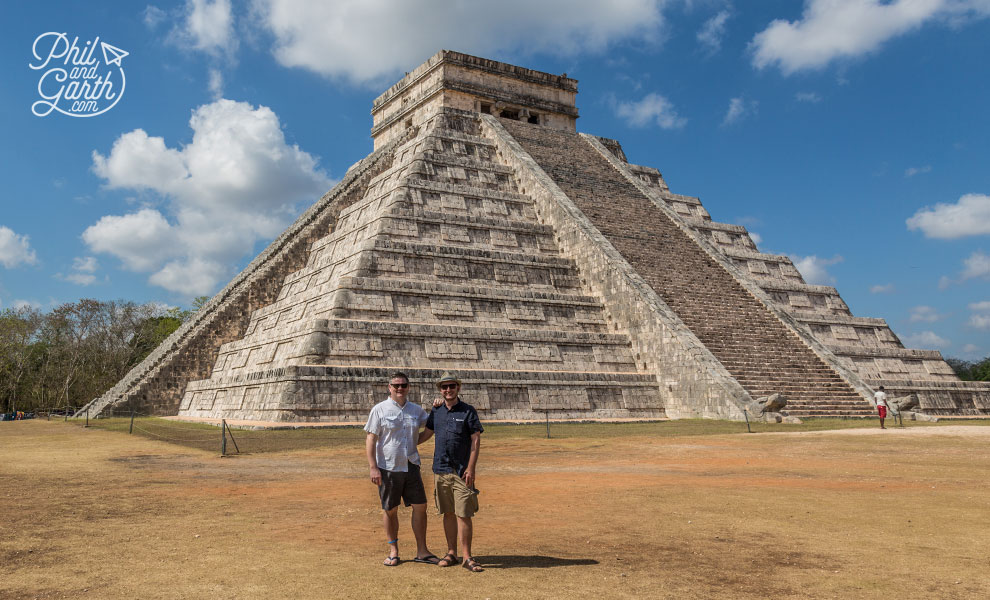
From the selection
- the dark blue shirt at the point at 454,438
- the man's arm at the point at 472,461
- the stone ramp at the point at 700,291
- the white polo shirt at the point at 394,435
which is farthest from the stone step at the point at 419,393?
the man's arm at the point at 472,461

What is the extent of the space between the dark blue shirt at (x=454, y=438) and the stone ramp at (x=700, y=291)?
15.5 metres

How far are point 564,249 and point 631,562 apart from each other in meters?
20.0

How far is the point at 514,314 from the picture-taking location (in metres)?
21.3

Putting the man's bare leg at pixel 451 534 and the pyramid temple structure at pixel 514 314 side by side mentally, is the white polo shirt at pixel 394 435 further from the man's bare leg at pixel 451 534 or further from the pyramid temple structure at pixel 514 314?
the pyramid temple structure at pixel 514 314

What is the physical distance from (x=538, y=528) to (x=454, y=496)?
4.60 ft

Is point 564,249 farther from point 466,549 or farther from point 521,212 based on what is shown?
point 466,549

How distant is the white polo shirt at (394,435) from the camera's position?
18.0 feet

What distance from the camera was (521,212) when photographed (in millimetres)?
26172

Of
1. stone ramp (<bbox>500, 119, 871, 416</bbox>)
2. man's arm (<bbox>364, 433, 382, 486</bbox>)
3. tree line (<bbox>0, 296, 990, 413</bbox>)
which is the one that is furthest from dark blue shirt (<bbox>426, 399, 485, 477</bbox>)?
tree line (<bbox>0, 296, 990, 413</bbox>)

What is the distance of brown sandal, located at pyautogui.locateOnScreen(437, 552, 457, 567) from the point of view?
17.2ft

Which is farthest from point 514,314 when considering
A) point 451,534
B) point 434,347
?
point 451,534

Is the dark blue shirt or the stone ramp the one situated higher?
the stone ramp

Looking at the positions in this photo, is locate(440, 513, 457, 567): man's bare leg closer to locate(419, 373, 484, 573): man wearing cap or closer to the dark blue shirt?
locate(419, 373, 484, 573): man wearing cap

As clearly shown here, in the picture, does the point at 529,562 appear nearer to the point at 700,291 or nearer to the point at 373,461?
the point at 373,461
